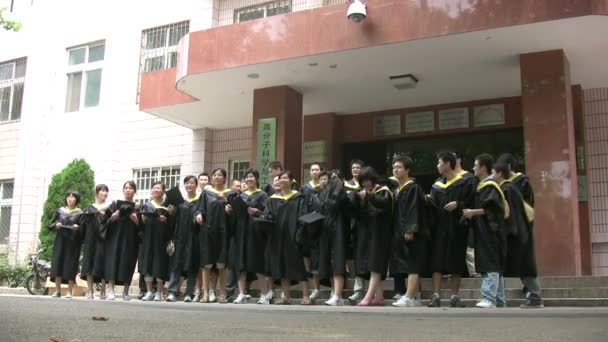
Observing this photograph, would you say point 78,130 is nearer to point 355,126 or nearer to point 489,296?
point 355,126

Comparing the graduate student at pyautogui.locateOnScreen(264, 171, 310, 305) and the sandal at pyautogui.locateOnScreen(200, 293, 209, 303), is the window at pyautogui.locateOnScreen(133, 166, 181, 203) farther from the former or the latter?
the graduate student at pyautogui.locateOnScreen(264, 171, 310, 305)

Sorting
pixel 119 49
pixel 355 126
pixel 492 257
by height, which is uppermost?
pixel 119 49

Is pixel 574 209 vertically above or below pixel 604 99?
below

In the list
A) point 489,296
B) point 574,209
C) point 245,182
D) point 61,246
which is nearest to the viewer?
point 489,296

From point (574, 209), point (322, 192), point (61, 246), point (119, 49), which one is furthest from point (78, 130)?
point (574, 209)

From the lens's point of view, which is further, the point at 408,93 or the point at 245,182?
the point at 408,93

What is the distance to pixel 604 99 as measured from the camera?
10.8m

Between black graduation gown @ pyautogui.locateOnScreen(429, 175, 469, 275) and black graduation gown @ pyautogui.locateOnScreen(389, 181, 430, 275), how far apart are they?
14 cm

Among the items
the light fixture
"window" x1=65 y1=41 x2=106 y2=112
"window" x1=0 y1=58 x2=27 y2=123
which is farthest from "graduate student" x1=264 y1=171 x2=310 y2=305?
"window" x1=0 y1=58 x2=27 y2=123

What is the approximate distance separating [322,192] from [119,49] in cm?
961

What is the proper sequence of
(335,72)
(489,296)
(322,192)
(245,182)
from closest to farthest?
1. (489,296)
2. (322,192)
3. (245,182)
4. (335,72)

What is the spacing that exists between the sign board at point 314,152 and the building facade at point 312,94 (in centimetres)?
2

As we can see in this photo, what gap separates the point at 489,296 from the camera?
250 inches

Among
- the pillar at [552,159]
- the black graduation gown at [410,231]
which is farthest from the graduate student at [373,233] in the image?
the pillar at [552,159]
